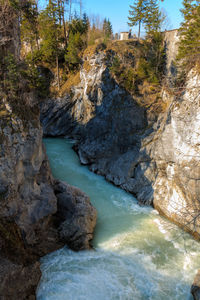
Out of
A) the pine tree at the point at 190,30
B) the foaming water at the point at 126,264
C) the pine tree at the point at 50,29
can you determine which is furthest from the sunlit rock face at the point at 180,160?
the pine tree at the point at 50,29

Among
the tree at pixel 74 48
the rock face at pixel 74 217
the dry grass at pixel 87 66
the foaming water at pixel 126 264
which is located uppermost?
the tree at pixel 74 48

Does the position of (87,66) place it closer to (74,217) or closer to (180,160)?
(180,160)

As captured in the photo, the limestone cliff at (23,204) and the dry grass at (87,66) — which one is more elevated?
the dry grass at (87,66)

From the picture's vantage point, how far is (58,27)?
25.3 m

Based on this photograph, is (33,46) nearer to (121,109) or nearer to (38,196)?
(121,109)

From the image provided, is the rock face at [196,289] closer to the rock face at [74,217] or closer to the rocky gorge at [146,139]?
the rocky gorge at [146,139]

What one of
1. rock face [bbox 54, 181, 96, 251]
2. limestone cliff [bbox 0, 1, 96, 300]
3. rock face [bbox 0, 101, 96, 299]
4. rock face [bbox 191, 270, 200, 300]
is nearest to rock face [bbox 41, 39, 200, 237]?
rock face [bbox 191, 270, 200, 300]

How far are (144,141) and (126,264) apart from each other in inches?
350

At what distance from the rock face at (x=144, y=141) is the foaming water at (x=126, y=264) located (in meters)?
1.58

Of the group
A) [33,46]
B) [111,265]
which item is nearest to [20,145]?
[111,265]

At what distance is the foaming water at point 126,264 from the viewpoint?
7.42 meters

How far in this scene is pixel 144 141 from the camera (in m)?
A: 15.1

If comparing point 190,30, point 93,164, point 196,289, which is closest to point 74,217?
point 196,289

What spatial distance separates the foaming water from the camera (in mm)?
7418
